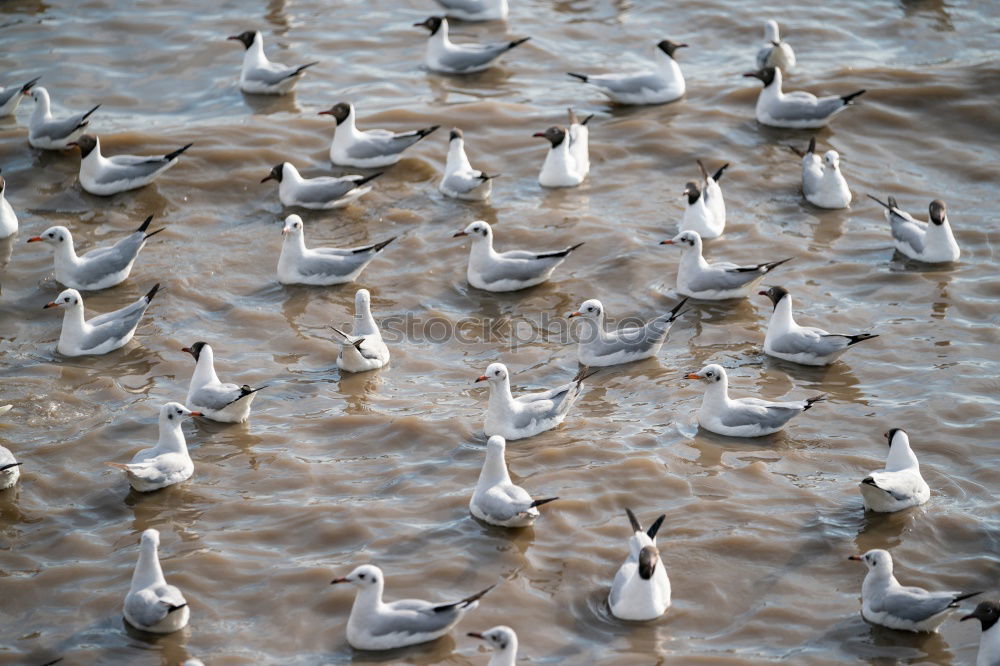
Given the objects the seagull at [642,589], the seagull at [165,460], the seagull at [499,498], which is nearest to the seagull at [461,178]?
the seagull at [165,460]

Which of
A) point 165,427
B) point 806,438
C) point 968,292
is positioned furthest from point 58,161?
point 968,292

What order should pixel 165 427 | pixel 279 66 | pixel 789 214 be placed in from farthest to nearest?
pixel 279 66, pixel 789 214, pixel 165 427

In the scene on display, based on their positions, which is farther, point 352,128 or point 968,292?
point 352,128

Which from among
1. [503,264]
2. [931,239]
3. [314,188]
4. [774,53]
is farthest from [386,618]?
[774,53]

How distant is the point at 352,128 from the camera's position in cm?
1627

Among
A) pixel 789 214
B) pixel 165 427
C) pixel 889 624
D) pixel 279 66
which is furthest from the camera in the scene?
pixel 279 66

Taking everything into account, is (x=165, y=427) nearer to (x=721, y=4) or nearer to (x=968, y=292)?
(x=968, y=292)

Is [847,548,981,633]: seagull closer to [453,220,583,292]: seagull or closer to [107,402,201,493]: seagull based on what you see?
[107,402,201,493]: seagull

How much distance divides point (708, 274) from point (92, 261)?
6865mm

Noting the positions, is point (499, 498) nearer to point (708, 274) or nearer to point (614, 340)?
point (614, 340)

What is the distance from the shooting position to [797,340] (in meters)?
12.4

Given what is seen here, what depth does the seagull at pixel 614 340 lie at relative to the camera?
12.4 metres

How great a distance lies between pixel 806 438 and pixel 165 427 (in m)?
5.74

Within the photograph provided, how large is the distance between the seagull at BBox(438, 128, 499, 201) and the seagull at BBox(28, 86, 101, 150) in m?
4.68
